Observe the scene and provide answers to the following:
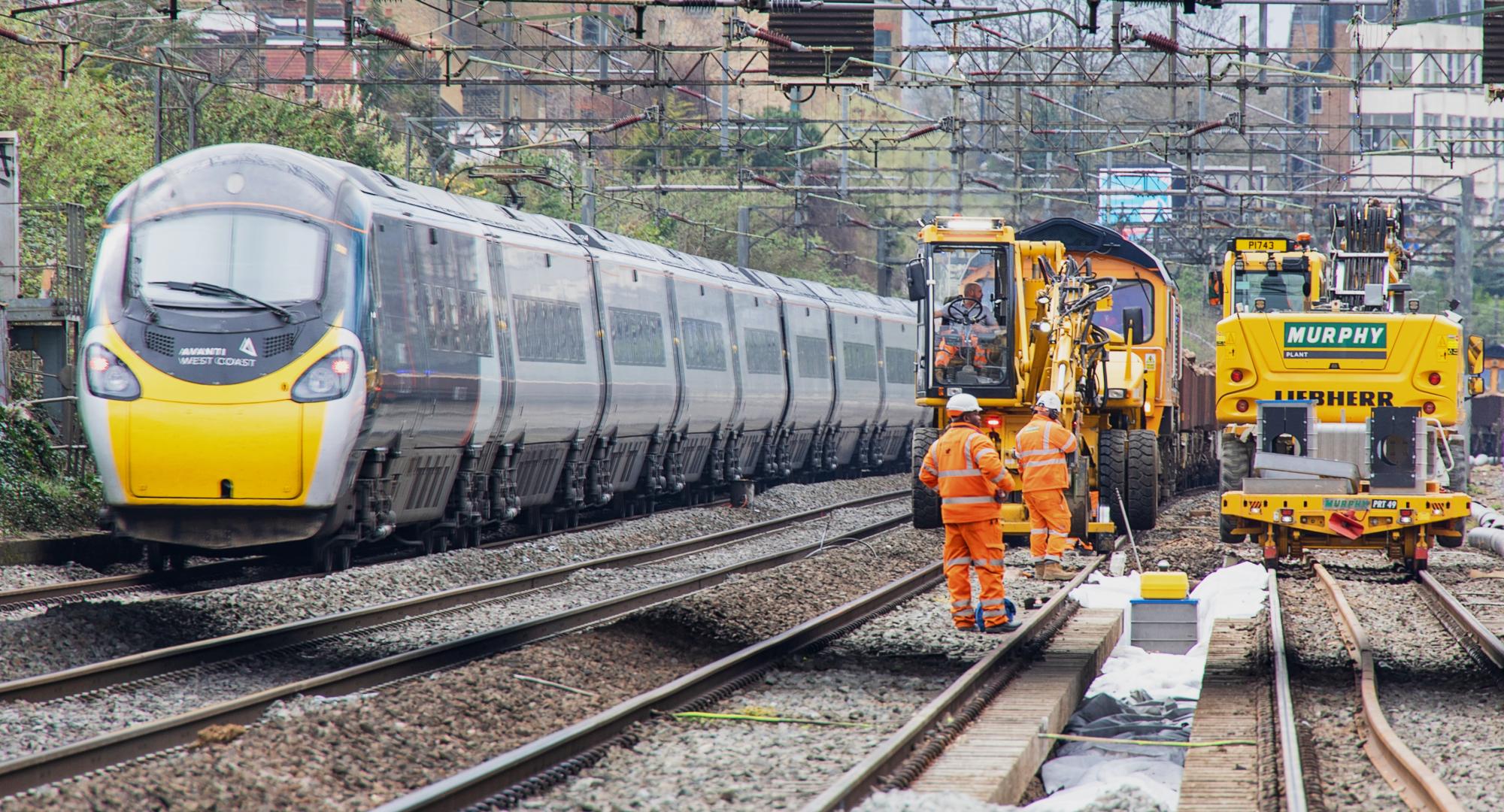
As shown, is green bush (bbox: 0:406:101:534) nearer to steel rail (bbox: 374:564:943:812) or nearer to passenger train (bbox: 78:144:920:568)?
passenger train (bbox: 78:144:920:568)

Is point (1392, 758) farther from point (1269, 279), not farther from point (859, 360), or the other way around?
point (859, 360)

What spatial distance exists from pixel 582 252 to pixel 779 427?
31.1 ft

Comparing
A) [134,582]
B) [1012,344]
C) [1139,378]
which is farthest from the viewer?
[1139,378]

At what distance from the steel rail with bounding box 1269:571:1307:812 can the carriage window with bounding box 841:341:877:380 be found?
65.2ft

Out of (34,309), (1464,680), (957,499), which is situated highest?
(34,309)

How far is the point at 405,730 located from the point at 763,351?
19496mm

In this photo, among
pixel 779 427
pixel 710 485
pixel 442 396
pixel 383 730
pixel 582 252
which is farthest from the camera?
pixel 779 427

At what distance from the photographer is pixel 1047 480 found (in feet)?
49.8

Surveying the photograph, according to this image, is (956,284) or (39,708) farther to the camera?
(956,284)

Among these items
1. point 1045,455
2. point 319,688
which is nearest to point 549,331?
point 1045,455

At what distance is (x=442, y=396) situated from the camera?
49.1 feet

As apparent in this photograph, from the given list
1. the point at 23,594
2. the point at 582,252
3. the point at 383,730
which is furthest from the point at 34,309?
the point at 383,730

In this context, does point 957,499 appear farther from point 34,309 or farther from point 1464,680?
point 34,309

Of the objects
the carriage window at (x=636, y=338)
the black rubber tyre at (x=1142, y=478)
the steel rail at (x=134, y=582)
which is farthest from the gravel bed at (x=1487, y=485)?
the steel rail at (x=134, y=582)
